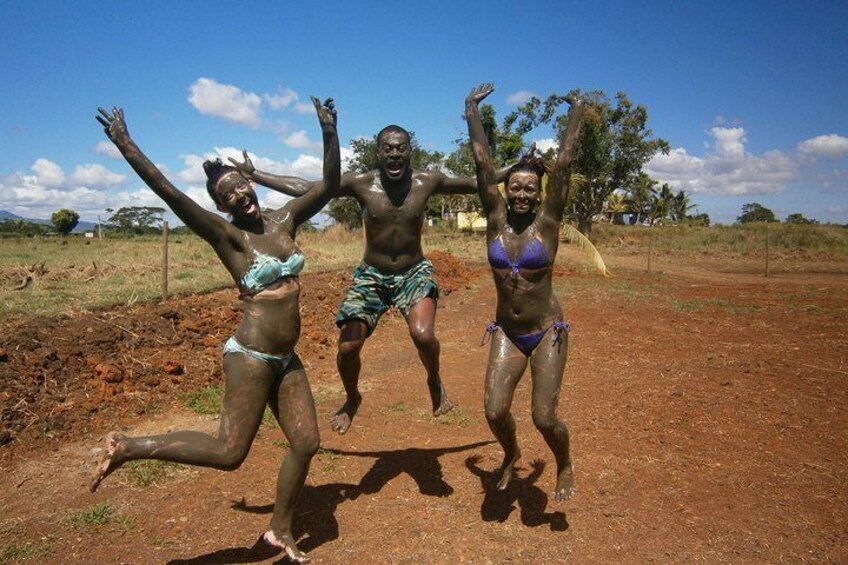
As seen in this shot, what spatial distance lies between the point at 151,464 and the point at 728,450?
489 cm

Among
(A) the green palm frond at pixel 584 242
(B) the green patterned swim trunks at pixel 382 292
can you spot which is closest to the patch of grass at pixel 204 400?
(B) the green patterned swim trunks at pixel 382 292

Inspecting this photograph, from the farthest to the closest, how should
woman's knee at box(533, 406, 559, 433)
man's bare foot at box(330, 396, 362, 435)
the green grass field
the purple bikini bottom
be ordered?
the green grass field < man's bare foot at box(330, 396, 362, 435) < the purple bikini bottom < woman's knee at box(533, 406, 559, 433)

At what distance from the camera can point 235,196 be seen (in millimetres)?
3422

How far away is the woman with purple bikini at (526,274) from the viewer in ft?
12.3

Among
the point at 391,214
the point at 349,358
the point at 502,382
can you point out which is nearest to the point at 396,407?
the point at 349,358

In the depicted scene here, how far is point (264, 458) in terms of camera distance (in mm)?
5145

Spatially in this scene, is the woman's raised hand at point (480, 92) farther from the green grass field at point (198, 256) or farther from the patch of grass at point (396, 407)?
the green grass field at point (198, 256)

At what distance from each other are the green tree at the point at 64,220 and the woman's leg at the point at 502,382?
57999 mm

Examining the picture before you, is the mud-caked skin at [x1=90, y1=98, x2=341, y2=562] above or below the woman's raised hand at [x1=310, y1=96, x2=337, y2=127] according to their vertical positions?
below

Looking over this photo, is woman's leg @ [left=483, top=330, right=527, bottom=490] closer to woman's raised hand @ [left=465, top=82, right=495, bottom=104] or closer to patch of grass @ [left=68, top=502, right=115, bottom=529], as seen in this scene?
woman's raised hand @ [left=465, top=82, right=495, bottom=104]

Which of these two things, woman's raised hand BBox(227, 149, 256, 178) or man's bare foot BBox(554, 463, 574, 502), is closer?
man's bare foot BBox(554, 463, 574, 502)

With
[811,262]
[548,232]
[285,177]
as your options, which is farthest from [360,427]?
[811,262]

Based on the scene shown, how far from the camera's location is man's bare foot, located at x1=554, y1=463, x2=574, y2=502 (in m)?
3.76

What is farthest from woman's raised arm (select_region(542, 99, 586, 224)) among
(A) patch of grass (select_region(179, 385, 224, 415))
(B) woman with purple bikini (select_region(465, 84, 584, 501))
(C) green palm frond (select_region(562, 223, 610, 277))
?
(C) green palm frond (select_region(562, 223, 610, 277))
